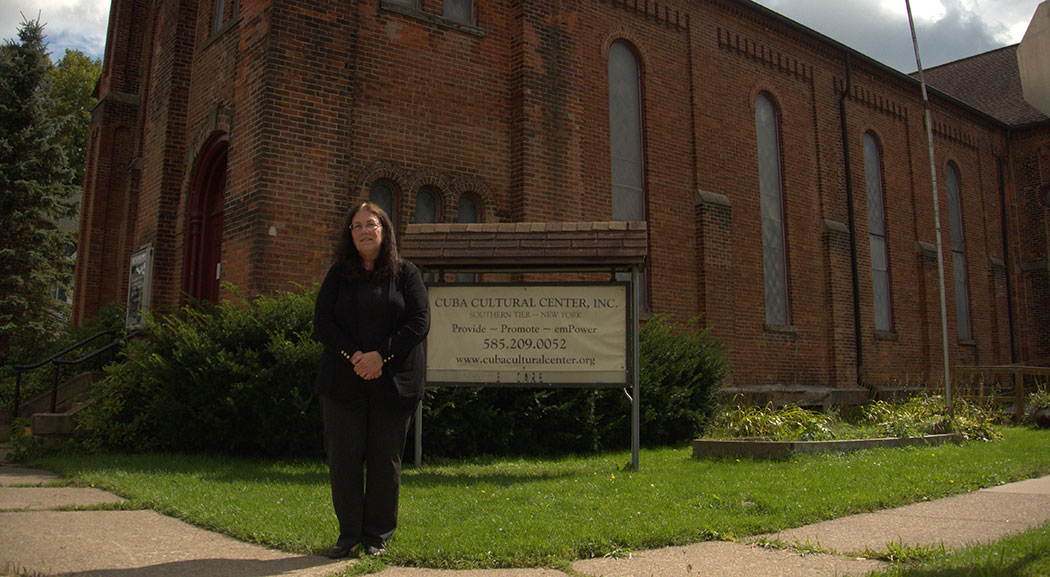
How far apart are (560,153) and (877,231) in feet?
37.6

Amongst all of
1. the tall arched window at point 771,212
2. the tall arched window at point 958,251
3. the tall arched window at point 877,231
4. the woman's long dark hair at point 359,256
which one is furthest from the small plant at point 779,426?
the tall arched window at point 958,251

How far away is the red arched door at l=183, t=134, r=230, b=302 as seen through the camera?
42.8 ft

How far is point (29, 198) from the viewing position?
70.8 feet

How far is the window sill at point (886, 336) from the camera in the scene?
19453 mm

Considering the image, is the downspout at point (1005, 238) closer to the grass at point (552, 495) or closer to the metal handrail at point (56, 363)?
the grass at point (552, 495)

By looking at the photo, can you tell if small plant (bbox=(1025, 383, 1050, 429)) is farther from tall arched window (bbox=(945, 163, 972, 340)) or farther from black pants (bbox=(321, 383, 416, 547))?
black pants (bbox=(321, 383, 416, 547))

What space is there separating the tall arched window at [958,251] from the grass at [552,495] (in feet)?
53.0

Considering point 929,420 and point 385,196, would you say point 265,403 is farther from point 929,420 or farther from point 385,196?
point 929,420

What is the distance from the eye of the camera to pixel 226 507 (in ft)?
18.7

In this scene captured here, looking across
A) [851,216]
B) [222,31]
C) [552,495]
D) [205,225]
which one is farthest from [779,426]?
[851,216]

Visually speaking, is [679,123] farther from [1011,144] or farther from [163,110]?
[1011,144]

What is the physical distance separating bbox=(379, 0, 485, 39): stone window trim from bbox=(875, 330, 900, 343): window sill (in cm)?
1260

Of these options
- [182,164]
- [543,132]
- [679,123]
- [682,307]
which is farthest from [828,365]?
[182,164]

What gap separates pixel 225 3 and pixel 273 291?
5594mm
